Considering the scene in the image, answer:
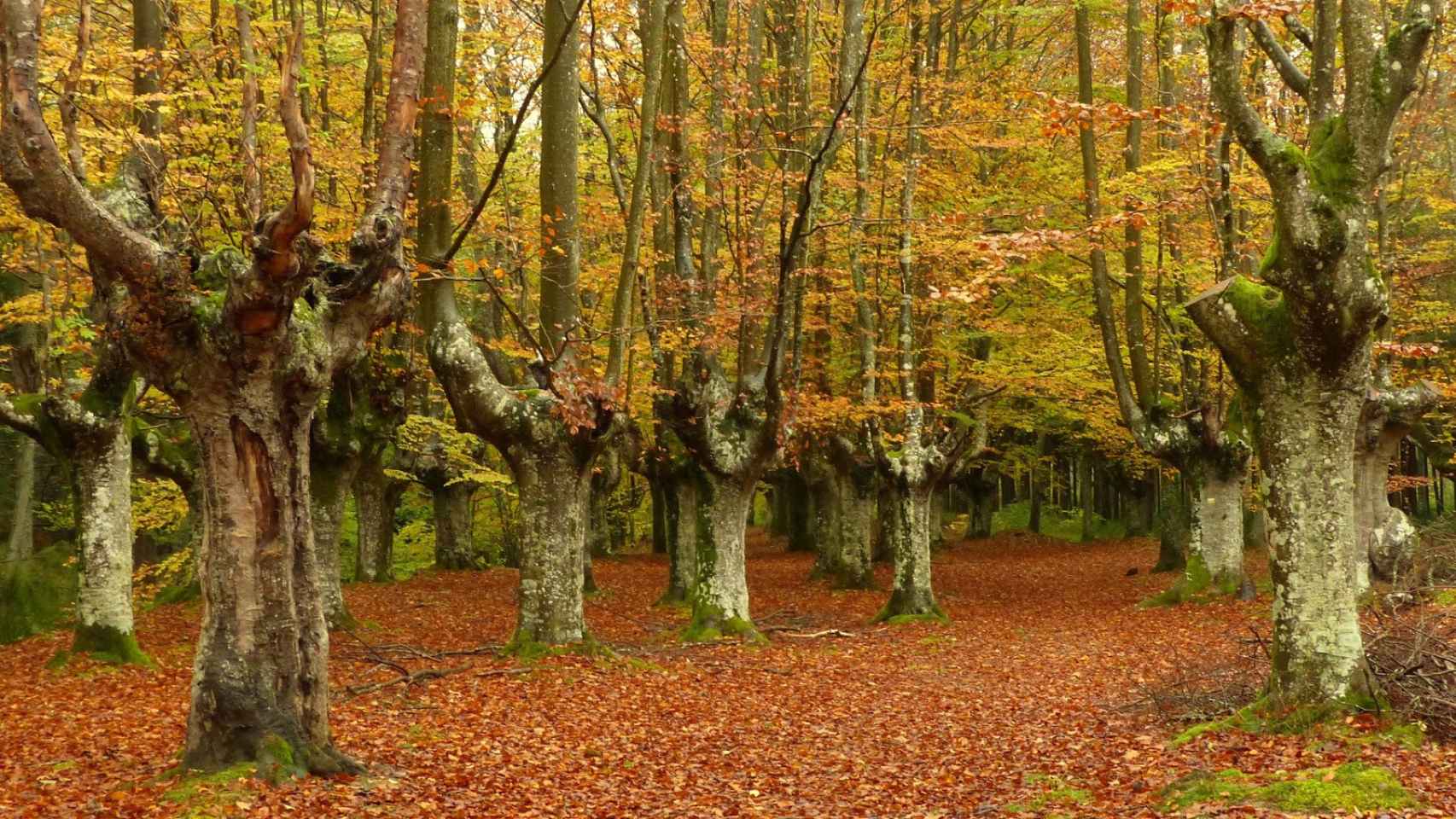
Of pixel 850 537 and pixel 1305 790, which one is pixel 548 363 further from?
pixel 850 537

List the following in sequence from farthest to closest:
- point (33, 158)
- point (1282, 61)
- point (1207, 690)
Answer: point (1207, 690) < point (1282, 61) < point (33, 158)

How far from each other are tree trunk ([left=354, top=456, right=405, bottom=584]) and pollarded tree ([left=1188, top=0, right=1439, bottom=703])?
16436mm

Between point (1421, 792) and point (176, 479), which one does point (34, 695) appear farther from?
point (1421, 792)

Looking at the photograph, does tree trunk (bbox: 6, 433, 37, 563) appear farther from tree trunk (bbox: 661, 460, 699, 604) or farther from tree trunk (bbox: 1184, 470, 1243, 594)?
tree trunk (bbox: 1184, 470, 1243, 594)

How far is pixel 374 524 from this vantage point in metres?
22.1

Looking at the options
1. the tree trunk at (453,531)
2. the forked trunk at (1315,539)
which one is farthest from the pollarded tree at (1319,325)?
the tree trunk at (453,531)

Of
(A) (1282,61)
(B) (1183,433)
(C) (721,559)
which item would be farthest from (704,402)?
(B) (1183,433)

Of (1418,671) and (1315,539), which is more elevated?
(1315,539)

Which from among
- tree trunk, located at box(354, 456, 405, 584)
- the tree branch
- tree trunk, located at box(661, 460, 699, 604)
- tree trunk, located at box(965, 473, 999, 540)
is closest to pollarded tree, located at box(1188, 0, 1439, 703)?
the tree branch

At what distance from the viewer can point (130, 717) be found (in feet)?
30.2

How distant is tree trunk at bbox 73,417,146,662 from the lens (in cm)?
1163

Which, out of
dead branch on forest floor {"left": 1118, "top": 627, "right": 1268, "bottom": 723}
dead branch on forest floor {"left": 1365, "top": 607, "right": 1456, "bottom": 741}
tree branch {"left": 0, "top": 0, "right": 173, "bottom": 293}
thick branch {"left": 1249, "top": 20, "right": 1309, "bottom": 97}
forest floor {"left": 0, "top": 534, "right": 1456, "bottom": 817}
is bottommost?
forest floor {"left": 0, "top": 534, "right": 1456, "bottom": 817}

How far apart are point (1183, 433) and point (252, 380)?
15382 millimetres

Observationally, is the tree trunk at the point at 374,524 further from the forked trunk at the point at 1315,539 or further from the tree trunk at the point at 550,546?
the forked trunk at the point at 1315,539
